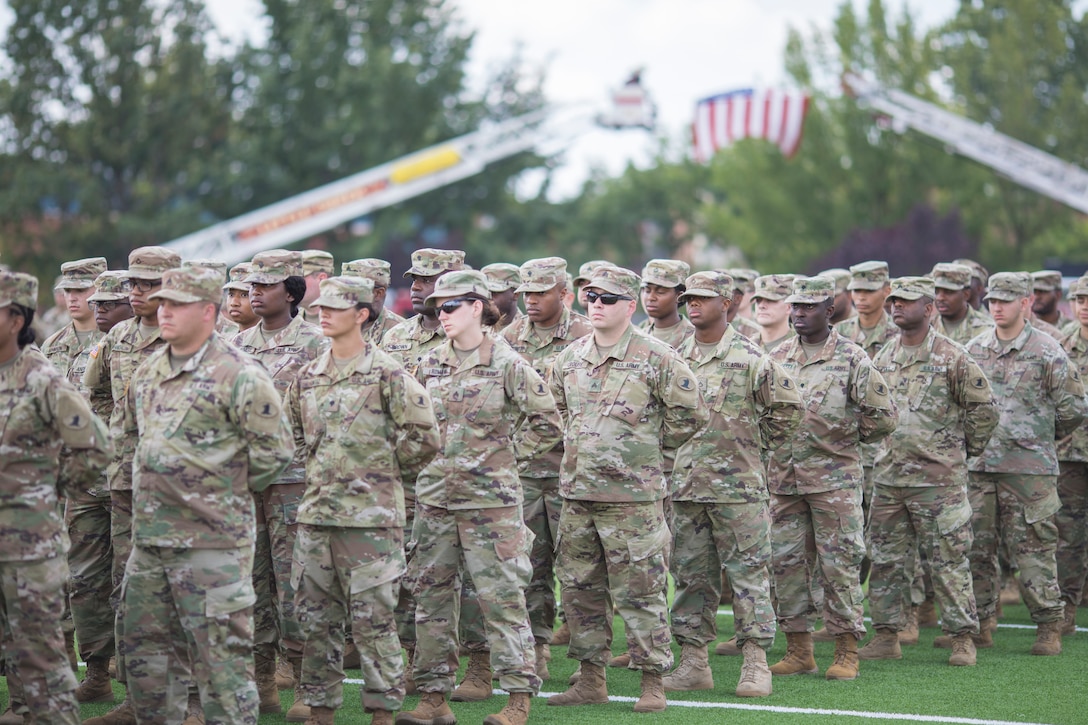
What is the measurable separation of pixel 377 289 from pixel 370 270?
0.25m

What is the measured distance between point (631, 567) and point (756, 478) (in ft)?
3.95

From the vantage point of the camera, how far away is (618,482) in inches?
311

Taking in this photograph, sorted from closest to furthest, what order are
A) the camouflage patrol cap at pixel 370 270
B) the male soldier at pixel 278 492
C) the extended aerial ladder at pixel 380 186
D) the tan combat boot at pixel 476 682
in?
the male soldier at pixel 278 492
the tan combat boot at pixel 476 682
the camouflage patrol cap at pixel 370 270
the extended aerial ladder at pixel 380 186

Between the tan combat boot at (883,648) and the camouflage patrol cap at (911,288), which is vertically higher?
the camouflage patrol cap at (911,288)

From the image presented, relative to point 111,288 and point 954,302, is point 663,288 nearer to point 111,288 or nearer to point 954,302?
point 954,302

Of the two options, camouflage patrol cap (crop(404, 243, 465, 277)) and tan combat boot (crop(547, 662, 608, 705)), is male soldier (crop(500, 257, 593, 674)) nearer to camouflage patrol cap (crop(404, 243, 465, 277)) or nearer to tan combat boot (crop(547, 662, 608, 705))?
camouflage patrol cap (crop(404, 243, 465, 277))

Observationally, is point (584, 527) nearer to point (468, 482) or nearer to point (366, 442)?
point (468, 482)

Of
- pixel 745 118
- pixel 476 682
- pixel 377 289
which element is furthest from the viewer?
pixel 745 118

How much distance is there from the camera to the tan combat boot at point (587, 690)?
8195 mm

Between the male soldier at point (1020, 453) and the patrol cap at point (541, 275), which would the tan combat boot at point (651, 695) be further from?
the male soldier at point (1020, 453)

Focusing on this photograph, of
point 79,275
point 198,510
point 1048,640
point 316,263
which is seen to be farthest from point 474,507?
point 1048,640

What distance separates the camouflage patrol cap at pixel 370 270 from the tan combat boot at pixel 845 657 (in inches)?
158

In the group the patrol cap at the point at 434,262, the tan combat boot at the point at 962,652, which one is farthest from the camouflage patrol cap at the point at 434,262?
the tan combat boot at the point at 962,652

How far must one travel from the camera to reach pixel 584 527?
805 cm
